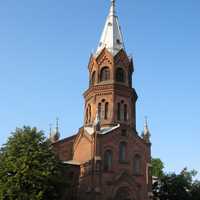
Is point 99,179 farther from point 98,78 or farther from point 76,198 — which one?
point 98,78

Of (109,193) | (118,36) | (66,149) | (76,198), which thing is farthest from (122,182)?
(118,36)

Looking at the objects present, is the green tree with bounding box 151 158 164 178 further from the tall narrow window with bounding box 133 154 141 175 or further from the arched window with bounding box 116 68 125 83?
the arched window with bounding box 116 68 125 83

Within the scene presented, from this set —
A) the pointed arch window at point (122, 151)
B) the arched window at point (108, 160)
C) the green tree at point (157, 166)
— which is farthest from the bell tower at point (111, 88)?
the green tree at point (157, 166)

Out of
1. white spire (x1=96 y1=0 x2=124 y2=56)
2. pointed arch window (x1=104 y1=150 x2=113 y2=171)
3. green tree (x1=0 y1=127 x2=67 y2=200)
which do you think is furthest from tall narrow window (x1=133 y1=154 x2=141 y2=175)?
white spire (x1=96 y1=0 x2=124 y2=56)

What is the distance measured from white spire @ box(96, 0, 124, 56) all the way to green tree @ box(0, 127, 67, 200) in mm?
18935

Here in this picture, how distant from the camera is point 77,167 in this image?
5072cm

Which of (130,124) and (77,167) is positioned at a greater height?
(130,124)

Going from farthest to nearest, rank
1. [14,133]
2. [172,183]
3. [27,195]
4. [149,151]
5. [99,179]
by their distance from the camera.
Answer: [172,183] < [149,151] < [99,179] < [14,133] < [27,195]

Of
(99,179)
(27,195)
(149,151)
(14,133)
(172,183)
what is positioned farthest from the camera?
(172,183)

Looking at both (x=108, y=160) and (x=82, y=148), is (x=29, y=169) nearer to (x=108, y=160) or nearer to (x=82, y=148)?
(x=108, y=160)

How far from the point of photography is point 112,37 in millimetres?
58250

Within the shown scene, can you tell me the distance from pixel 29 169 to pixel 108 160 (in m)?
12.4

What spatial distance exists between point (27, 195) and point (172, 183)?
25120 millimetres

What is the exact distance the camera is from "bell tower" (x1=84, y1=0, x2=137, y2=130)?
177 feet
